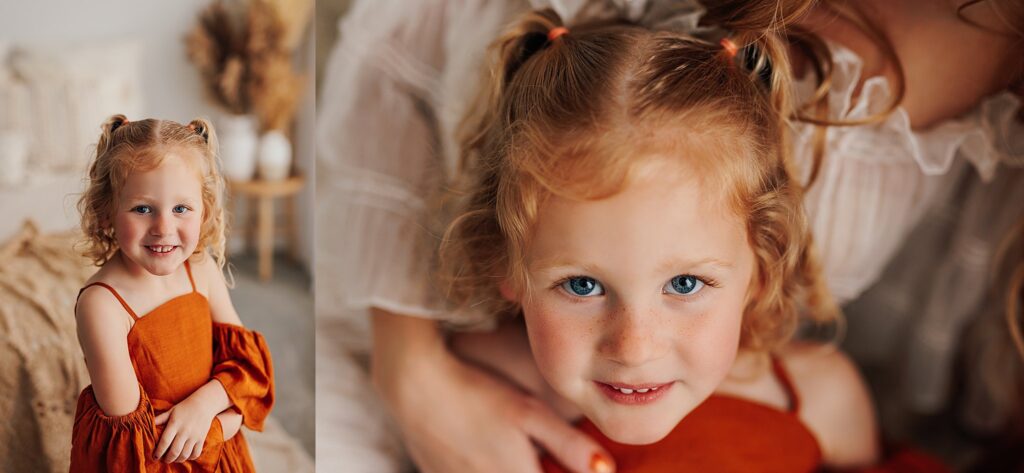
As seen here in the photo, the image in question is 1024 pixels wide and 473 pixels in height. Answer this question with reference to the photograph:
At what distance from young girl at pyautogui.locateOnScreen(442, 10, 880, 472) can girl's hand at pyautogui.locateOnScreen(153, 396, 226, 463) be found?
262mm

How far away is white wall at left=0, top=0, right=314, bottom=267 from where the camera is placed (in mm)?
589

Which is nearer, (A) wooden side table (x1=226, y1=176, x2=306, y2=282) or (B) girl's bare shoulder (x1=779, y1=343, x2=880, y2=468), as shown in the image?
(A) wooden side table (x1=226, y1=176, x2=306, y2=282)

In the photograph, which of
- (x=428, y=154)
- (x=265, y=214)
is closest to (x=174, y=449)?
(x=265, y=214)

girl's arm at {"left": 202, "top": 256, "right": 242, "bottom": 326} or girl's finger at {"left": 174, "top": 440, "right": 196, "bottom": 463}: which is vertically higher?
girl's arm at {"left": 202, "top": 256, "right": 242, "bottom": 326}

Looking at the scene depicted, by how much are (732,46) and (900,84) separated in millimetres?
211

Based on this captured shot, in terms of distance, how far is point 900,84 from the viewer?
2.60 feet

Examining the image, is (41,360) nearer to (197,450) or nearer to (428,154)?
(197,450)

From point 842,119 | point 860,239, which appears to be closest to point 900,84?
point 842,119

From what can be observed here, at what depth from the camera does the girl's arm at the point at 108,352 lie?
52 cm

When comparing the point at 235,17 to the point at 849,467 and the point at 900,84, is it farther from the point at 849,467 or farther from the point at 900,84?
the point at 849,467

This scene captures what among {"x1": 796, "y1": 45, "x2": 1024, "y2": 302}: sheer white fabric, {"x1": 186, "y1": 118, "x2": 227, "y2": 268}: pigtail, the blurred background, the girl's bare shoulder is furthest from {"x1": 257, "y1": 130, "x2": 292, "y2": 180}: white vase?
the girl's bare shoulder

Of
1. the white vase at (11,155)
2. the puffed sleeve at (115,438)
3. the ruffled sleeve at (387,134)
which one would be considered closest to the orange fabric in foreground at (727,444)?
the ruffled sleeve at (387,134)

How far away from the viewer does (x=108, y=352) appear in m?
0.52

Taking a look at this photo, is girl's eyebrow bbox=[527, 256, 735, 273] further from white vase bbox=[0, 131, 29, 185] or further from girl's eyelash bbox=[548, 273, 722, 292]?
white vase bbox=[0, 131, 29, 185]
